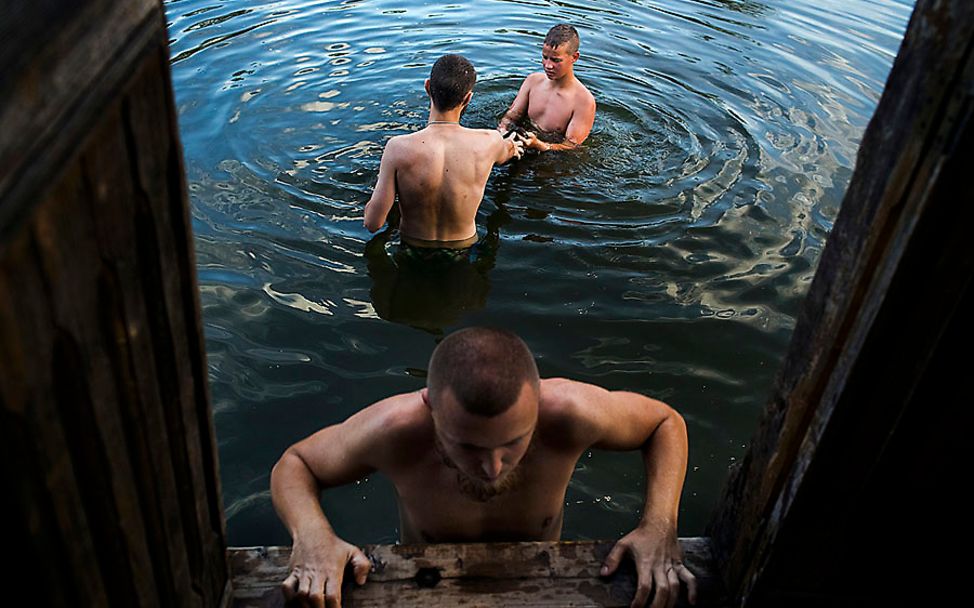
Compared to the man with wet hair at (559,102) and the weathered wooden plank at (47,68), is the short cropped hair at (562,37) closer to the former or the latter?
the man with wet hair at (559,102)

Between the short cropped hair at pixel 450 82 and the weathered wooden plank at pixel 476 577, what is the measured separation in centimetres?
364

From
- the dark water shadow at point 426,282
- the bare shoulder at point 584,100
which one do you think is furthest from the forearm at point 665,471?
the bare shoulder at point 584,100

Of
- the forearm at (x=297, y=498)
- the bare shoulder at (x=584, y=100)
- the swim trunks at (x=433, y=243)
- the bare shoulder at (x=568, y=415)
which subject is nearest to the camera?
the forearm at (x=297, y=498)

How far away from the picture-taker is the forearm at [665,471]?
262 centimetres

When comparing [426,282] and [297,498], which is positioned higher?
[297,498]

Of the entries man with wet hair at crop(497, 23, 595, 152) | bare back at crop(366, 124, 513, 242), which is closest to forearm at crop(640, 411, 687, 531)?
bare back at crop(366, 124, 513, 242)

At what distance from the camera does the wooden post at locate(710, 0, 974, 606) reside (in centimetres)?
159

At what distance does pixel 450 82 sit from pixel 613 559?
148 inches

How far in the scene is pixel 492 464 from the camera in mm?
2432

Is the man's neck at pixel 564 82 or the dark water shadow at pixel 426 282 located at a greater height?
the man's neck at pixel 564 82

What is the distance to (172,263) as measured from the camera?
5.44ft

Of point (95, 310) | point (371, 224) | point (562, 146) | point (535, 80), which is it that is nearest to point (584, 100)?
point (562, 146)

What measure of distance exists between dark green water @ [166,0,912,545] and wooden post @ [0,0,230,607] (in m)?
2.50

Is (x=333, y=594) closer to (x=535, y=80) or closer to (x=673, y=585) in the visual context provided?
(x=673, y=585)
